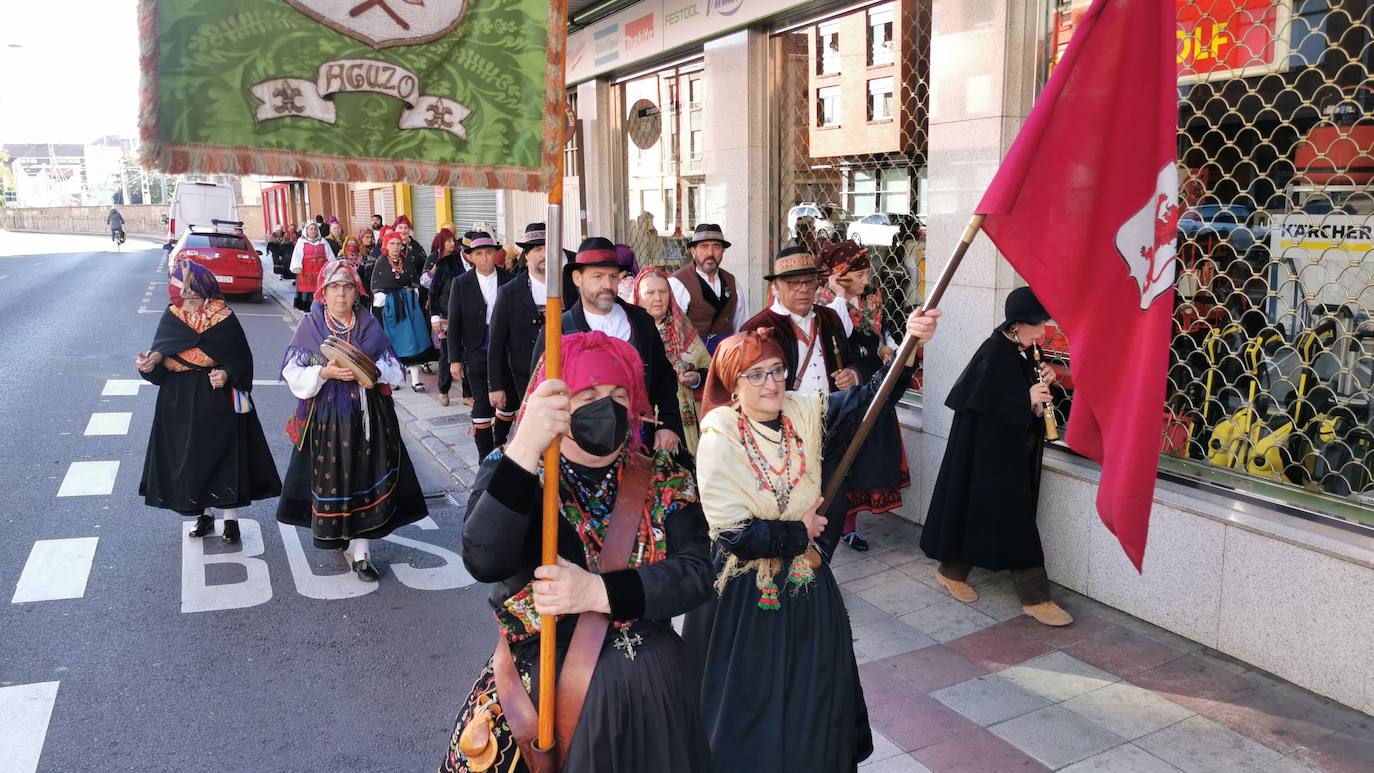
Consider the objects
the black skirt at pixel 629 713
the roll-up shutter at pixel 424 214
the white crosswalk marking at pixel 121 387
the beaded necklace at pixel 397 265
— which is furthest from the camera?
the roll-up shutter at pixel 424 214

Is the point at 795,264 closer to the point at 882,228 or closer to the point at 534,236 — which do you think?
the point at 882,228

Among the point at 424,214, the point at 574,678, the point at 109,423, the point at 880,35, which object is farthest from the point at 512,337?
the point at 424,214

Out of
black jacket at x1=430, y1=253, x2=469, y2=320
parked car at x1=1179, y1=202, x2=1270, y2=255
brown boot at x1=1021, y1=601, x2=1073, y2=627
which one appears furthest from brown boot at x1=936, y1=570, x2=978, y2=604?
black jacket at x1=430, y1=253, x2=469, y2=320

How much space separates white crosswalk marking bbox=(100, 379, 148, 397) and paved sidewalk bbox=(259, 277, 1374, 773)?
10193 mm

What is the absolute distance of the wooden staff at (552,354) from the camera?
7.25ft

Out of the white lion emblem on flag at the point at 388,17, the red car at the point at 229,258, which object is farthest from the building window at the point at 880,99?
the red car at the point at 229,258

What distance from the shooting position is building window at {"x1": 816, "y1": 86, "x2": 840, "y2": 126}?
823 centimetres

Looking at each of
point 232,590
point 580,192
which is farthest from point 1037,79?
point 580,192

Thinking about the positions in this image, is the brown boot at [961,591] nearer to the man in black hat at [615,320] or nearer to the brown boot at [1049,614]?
the brown boot at [1049,614]

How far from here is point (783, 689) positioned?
3352 millimetres

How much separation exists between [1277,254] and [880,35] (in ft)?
12.1

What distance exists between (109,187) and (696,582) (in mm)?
147050

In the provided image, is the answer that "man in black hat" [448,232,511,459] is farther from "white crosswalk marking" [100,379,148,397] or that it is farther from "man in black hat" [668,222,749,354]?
"white crosswalk marking" [100,379,148,397]

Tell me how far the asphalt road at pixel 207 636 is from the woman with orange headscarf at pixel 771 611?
1.54 m
